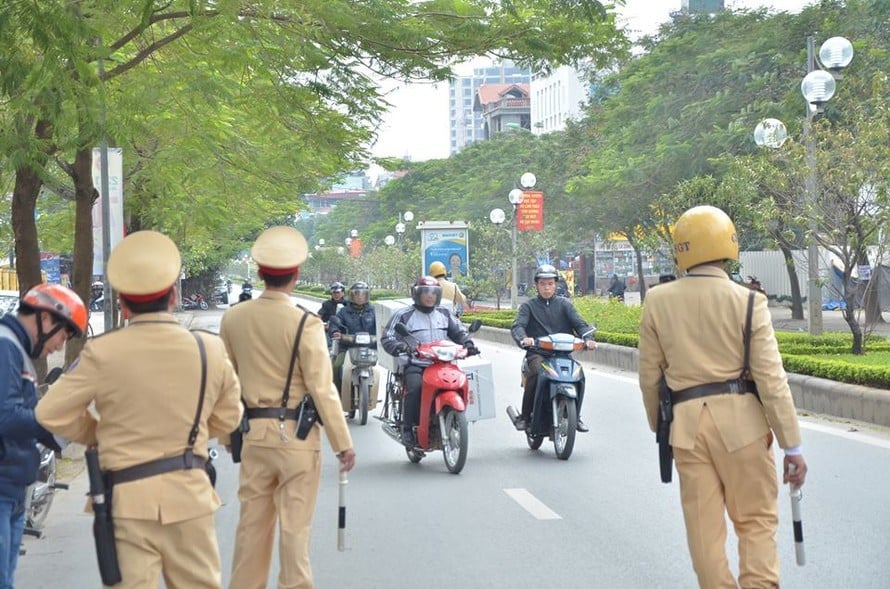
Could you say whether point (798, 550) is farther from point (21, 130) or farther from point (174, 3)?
point (21, 130)

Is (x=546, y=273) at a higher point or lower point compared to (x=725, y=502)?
higher

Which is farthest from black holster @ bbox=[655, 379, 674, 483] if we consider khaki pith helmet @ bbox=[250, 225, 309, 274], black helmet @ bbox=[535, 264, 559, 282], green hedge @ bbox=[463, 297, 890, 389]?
green hedge @ bbox=[463, 297, 890, 389]

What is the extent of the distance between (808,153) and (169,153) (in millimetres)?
9050

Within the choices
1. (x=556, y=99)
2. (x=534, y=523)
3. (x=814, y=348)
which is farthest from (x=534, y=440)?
(x=556, y=99)

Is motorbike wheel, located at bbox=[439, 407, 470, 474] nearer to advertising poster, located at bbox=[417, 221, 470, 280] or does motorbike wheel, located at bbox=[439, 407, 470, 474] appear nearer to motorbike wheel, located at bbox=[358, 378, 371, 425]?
motorbike wheel, located at bbox=[358, 378, 371, 425]

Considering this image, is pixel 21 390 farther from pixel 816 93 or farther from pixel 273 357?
pixel 816 93

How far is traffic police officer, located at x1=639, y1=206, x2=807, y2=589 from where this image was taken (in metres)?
5.35

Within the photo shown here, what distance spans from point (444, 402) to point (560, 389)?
118 cm

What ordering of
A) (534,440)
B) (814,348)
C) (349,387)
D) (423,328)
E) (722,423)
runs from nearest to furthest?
1. (722,423)
2. (423,328)
3. (534,440)
4. (349,387)
5. (814,348)

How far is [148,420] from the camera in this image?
4617 mm

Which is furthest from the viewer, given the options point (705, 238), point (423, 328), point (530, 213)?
point (530, 213)

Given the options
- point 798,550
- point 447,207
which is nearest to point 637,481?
point 798,550

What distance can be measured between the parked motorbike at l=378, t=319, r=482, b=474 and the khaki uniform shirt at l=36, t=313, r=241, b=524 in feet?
21.0

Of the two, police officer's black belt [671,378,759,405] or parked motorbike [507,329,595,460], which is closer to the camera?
police officer's black belt [671,378,759,405]
